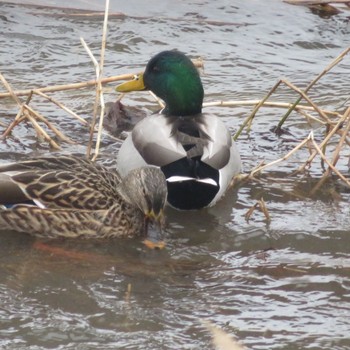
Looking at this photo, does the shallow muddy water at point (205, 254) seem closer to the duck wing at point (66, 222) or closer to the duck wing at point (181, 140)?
the duck wing at point (66, 222)

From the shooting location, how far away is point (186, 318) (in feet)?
17.2

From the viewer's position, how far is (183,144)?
266 inches

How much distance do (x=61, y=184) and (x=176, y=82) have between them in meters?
1.51

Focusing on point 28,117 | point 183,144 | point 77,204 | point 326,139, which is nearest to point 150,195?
point 77,204

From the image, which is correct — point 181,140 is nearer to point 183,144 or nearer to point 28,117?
point 183,144

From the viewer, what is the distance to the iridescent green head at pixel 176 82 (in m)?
7.49

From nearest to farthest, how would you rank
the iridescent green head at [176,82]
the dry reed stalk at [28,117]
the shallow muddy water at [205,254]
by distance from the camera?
the shallow muddy water at [205,254] < the dry reed stalk at [28,117] < the iridescent green head at [176,82]

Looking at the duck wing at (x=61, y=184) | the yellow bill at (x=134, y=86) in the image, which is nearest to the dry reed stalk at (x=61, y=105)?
the yellow bill at (x=134, y=86)

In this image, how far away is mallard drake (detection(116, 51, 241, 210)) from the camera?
6.62m

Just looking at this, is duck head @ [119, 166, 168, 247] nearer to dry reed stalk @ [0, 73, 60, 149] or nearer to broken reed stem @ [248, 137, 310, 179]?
broken reed stem @ [248, 137, 310, 179]

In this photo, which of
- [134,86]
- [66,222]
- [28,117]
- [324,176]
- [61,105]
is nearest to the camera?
[66,222]

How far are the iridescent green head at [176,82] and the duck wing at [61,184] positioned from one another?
1.18 meters

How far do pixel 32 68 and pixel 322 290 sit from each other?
4.45m

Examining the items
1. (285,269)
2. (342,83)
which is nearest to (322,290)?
(285,269)
